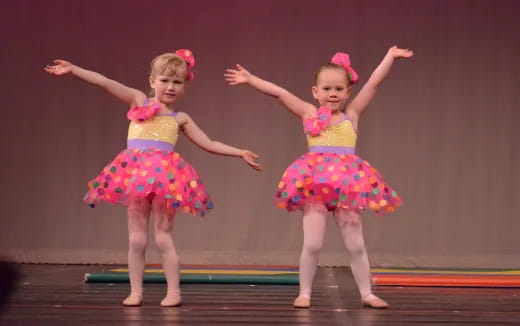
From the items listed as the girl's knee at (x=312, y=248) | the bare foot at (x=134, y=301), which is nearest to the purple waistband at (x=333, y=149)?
the girl's knee at (x=312, y=248)

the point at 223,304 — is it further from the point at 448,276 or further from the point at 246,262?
the point at 246,262

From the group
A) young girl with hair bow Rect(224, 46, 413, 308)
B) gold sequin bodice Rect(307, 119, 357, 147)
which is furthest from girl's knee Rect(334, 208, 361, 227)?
gold sequin bodice Rect(307, 119, 357, 147)

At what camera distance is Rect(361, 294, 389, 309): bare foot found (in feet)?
9.70

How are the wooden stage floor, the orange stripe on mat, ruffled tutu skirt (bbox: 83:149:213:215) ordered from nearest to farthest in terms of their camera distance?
the wooden stage floor
ruffled tutu skirt (bbox: 83:149:213:215)
the orange stripe on mat

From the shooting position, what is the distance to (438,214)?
5230 millimetres

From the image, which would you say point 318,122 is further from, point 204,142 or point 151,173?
point 151,173

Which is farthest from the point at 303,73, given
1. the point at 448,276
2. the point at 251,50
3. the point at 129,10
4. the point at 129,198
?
the point at 129,198

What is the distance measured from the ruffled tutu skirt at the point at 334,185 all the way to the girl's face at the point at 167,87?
572mm

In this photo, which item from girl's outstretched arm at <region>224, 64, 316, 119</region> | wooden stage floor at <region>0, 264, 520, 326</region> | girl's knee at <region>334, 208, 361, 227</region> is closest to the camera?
wooden stage floor at <region>0, 264, 520, 326</region>

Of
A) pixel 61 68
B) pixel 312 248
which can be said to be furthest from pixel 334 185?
pixel 61 68

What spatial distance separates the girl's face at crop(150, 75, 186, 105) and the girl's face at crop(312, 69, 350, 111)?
57 cm

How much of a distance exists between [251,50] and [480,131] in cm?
167

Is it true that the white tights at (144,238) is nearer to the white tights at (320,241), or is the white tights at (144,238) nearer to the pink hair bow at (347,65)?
the white tights at (320,241)

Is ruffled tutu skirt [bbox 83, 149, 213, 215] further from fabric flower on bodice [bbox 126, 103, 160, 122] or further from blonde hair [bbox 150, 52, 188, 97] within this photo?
blonde hair [bbox 150, 52, 188, 97]
